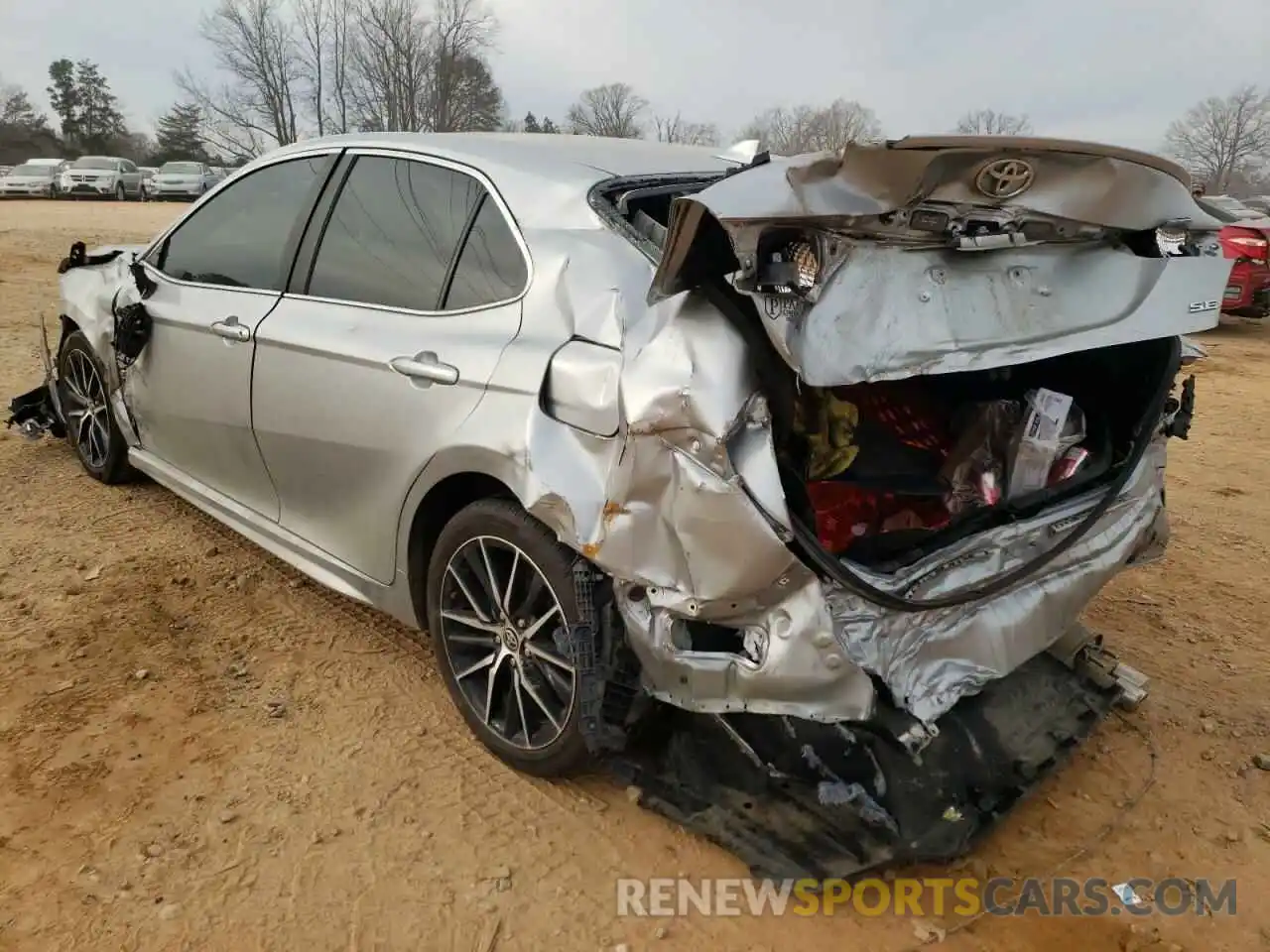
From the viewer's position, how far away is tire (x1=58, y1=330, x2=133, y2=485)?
4.59 m

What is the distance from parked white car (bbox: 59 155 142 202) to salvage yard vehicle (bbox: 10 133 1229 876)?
35.1 meters

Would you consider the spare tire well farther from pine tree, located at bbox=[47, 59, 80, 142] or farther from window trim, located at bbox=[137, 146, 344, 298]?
pine tree, located at bbox=[47, 59, 80, 142]

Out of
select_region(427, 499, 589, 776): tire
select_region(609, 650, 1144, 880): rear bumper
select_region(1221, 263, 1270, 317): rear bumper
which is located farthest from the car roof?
select_region(1221, 263, 1270, 317): rear bumper

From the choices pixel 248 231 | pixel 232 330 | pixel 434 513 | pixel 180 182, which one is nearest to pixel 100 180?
pixel 180 182

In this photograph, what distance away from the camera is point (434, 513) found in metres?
2.85

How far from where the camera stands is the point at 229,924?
2.25 meters

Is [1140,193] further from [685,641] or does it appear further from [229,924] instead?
[229,924]

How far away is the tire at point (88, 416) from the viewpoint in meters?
4.59

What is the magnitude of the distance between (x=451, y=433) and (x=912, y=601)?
4.20 ft

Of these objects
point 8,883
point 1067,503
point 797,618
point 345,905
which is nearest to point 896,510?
point 1067,503

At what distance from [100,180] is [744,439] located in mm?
37367

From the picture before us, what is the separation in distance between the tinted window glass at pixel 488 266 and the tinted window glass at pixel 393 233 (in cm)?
7

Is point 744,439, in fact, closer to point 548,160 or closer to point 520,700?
point 520,700

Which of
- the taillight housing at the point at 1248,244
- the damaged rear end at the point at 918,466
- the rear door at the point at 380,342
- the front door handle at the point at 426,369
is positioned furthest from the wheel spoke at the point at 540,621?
the taillight housing at the point at 1248,244
